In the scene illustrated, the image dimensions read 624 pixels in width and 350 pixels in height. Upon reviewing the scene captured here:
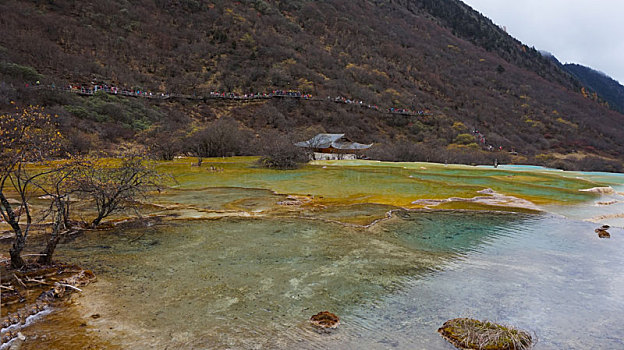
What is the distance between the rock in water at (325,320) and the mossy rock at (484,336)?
1.24 metres

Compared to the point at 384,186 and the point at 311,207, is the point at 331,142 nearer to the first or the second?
the point at 384,186

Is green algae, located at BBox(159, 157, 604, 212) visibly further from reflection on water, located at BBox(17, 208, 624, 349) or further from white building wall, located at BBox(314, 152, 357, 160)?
white building wall, located at BBox(314, 152, 357, 160)

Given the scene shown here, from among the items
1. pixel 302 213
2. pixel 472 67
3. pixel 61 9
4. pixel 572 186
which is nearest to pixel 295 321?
pixel 302 213

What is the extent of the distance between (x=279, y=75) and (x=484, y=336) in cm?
5532

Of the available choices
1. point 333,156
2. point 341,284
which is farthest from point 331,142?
point 341,284

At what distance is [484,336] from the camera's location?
4059 mm

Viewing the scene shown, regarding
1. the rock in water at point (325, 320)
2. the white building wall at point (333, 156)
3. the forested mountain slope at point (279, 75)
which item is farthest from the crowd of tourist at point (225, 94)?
the rock in water at point (325, 320)

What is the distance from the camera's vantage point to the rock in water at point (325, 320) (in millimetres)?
4434

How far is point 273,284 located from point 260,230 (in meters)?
2.98

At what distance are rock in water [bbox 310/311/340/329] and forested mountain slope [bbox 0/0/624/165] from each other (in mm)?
25338

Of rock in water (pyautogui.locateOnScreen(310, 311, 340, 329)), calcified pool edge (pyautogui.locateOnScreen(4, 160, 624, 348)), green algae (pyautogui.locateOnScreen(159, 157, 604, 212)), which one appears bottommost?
rock in water (pyautogui.locateOnScreen(310, 311, 340, 329))

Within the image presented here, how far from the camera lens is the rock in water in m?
4.43

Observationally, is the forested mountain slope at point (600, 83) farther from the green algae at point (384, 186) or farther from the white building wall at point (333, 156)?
the green algae at point (384, 186)

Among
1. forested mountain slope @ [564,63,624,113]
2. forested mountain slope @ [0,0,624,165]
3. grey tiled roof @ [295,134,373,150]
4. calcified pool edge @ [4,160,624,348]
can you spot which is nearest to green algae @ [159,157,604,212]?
calcified pool edge @ [4,160,624,348]
